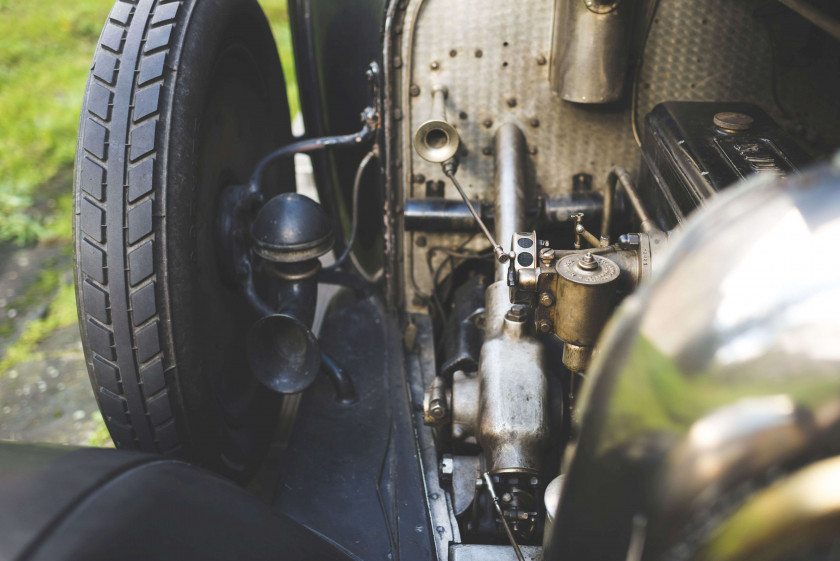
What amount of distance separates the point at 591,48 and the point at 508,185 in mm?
373

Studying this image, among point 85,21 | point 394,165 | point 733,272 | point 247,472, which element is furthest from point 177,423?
point 85,21

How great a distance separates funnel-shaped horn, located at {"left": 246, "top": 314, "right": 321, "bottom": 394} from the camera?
5.61 feet

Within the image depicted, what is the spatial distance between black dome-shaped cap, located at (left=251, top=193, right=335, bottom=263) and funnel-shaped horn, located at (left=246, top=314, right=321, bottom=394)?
6.5 inches

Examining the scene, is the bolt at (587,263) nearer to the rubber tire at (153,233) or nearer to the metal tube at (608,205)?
the metal tube at (608,205)

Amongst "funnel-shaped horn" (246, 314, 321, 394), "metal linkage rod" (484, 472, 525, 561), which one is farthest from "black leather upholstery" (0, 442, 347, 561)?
"funnel-shaped horn" (246, 314, 321, 394)

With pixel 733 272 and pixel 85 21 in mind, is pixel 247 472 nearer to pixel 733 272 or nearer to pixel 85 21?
pixel 733 272

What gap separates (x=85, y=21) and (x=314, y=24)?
4.32 m

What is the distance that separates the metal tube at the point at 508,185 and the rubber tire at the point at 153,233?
2.22ft

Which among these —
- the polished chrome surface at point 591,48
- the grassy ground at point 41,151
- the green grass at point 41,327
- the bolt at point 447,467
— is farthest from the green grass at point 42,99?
the bolt at point 447,467

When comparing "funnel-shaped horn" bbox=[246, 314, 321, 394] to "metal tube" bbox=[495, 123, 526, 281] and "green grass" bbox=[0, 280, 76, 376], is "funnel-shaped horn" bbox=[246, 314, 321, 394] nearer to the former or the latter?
"metal tube" bbox=[495, 123, 526, 281]

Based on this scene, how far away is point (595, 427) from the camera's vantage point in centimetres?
65

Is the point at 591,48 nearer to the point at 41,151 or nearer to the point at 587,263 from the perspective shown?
the point at 587,263

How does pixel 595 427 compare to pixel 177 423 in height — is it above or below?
above

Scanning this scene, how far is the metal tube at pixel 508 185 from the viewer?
174cm
